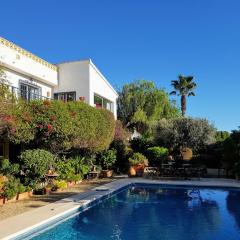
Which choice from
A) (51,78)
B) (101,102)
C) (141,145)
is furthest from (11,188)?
(141,145)

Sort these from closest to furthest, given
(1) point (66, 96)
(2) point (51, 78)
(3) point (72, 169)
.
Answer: (3) point (72, 169)
(2) point (51, 78)
(1) point (66, 96)

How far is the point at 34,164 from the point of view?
1511 cm

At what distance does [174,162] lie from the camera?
25.0 metres

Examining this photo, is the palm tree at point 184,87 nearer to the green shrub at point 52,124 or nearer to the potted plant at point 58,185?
the green shrub at point 52,124

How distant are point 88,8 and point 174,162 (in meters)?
12.1

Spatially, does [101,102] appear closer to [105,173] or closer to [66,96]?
[66,96]

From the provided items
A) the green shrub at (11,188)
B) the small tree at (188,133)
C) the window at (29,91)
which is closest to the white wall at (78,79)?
the window at (29,91)

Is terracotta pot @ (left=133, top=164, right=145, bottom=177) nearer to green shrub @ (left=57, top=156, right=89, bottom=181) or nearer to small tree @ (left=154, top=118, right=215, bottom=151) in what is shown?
green shrub @ (left=57, top=156, right=89, bottom=181)

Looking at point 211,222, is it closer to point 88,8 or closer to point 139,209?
point 139,209

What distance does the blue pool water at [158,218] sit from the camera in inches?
423

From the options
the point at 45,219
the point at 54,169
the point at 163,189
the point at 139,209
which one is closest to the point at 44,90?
the point at 54,169

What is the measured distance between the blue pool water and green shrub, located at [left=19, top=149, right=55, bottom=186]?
2.83m

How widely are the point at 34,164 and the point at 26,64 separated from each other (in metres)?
7.09

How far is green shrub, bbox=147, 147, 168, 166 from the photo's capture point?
27.2 metres
